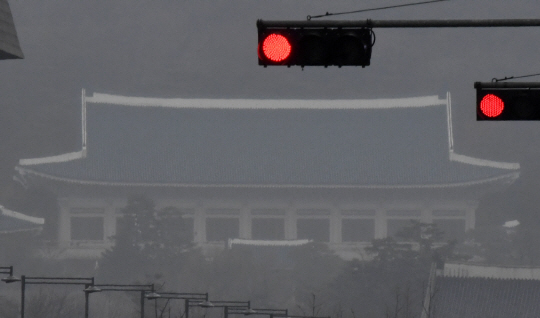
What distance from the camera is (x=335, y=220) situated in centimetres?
6091

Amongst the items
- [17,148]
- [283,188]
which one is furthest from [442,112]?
[17,148]

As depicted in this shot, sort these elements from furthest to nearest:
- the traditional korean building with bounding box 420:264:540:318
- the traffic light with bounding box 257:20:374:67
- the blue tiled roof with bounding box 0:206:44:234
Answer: the blue tiled roof with bounding box 0:206:44:234 → the traditional korean building with bounding box 420:264:540:318 → the traffic light with bounding box 257:20:374:67

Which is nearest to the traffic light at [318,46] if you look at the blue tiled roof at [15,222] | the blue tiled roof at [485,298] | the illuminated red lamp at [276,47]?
the illuminated red lamp at [276,47]

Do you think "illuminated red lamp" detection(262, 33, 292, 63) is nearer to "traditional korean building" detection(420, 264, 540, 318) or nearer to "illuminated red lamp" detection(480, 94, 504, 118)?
"illuminated red lamp" detection(480, 94, 504, 118)

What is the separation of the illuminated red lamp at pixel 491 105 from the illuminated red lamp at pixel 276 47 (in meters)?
1.49

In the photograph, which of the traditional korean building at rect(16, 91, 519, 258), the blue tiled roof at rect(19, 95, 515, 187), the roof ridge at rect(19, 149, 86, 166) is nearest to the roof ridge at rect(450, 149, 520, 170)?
the traditional korean building at rect(16, 91, 519, 258)

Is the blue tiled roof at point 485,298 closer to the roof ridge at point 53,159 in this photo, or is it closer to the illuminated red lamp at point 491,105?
the roof ridge at point 53,159

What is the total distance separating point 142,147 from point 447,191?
18.8 meters

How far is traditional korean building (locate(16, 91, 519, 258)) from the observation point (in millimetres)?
59625

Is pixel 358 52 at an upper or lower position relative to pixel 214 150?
lower

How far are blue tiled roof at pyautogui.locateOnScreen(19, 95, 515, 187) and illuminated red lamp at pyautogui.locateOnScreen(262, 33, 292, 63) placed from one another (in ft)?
173

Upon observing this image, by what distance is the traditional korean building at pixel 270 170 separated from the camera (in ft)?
196

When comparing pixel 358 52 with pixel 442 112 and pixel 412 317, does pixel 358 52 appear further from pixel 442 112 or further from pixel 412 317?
pixel 442 112

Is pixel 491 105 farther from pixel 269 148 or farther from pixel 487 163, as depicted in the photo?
pixel 269 148
